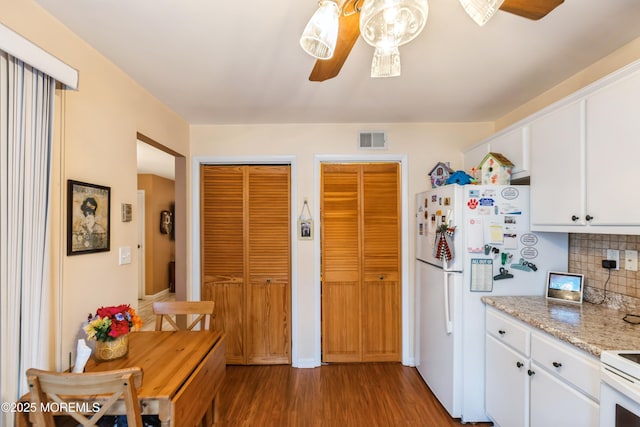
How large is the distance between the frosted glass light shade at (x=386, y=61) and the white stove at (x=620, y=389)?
1398 mm

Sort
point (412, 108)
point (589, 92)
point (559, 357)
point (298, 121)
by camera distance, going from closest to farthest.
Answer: point (559, 357)
point (589, 92)
point (412, 108)
point (298, 121)

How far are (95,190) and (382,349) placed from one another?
2.77 metres

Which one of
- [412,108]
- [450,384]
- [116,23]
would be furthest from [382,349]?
[116,23]

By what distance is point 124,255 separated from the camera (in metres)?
1.90

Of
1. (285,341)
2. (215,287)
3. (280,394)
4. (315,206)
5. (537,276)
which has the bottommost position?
(280,394)

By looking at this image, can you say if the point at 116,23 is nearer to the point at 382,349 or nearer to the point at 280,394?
the point at 280,394

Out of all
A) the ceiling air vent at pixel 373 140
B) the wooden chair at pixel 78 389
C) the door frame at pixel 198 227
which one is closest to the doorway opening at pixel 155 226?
the door frame at pixel 198 227

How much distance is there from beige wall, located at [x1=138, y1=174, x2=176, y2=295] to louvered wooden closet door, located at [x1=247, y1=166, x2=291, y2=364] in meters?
3.48

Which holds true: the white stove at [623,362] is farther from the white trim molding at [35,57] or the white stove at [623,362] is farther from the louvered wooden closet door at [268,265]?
the white trim molding at [35,57]

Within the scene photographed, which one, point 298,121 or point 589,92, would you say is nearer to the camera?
point 589,92

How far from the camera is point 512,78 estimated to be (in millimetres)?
2020

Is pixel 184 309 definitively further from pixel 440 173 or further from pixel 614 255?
pixel 614 255

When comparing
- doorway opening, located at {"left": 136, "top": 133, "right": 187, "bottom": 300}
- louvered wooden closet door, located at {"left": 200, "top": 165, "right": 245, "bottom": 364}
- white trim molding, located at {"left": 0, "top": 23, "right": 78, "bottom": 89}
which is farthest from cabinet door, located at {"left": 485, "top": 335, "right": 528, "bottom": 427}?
doorway opening, located at {"left": 136, "top": 133, "right": 187, "bottom": 300}

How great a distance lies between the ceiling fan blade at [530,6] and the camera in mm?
916
